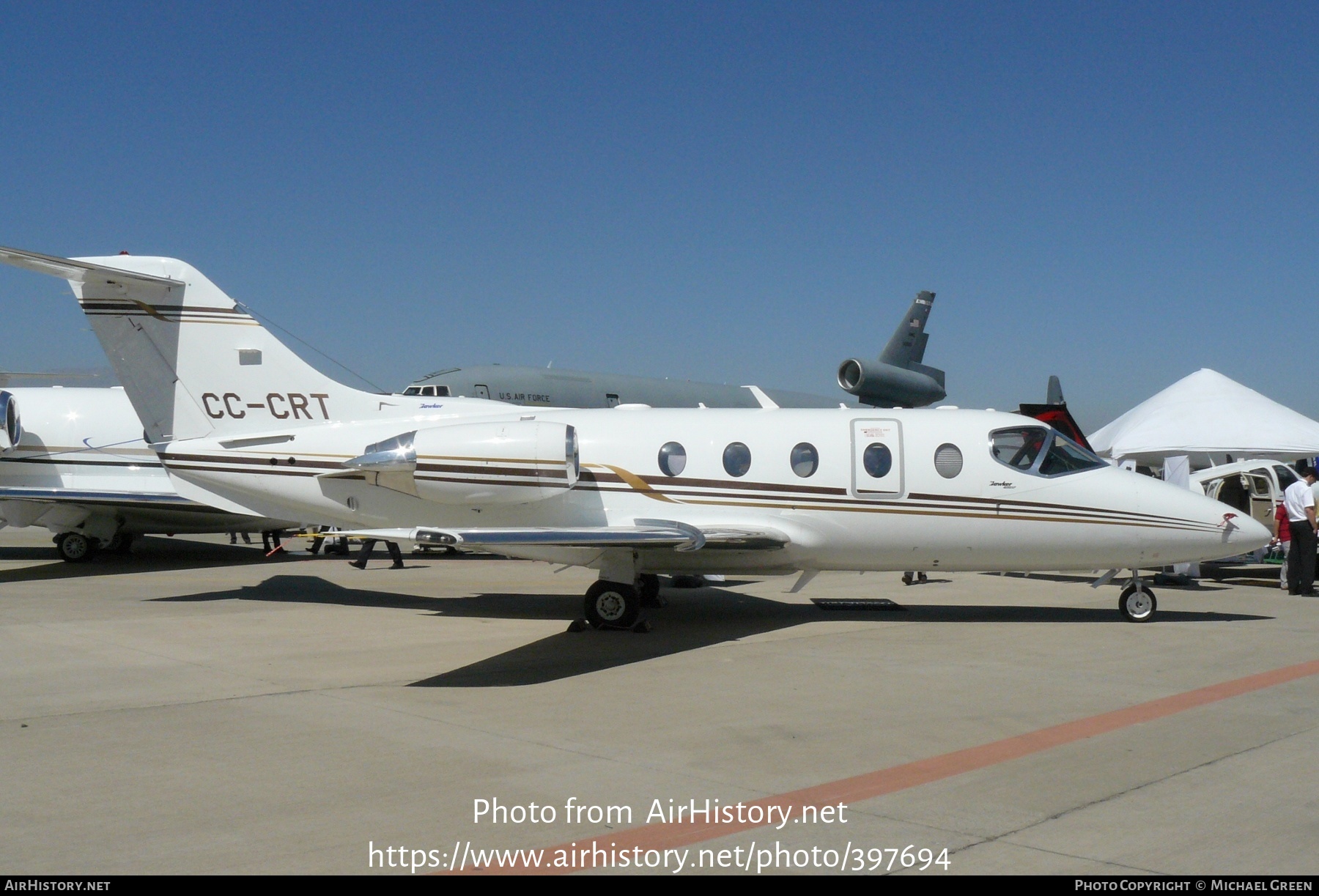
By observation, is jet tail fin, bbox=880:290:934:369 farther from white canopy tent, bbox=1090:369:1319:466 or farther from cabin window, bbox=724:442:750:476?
cabin window, bbox=724:442:750:476

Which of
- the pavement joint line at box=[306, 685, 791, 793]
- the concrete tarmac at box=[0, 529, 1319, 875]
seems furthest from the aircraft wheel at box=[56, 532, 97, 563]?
the pavement joint line at box=[306, 685, 791, 793]

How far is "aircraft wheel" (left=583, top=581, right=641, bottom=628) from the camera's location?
39.7ft

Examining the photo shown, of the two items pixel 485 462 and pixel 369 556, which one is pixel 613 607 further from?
pixel 369 556

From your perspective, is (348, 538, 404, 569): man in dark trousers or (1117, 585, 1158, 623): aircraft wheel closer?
(1117, 585, 1158, 623): aircraft wheel

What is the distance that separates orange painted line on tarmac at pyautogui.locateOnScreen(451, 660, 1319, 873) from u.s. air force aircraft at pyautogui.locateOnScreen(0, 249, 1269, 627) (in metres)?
3.35

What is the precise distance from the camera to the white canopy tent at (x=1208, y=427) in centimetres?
2005

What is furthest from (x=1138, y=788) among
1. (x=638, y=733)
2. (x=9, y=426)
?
(x=9, y=426)

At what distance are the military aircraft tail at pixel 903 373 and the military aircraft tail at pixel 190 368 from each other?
25.4 m

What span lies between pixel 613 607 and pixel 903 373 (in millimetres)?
29053

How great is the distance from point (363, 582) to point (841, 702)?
11.0m

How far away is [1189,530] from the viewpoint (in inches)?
481

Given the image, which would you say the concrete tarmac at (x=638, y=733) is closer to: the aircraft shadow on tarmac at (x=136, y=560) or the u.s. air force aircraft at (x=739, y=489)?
the u.s. air force aircraft at (x=739, y=489)
